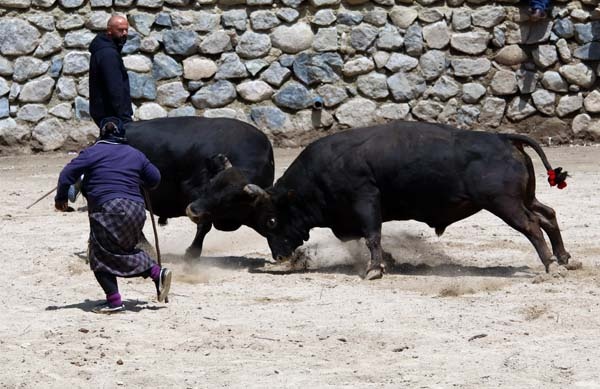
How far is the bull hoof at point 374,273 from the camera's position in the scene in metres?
10.5

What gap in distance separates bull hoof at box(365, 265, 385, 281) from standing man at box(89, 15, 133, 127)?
2.35m

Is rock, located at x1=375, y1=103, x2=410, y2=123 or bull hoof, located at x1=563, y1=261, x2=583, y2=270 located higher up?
bull hoof, located at x1=563, y1=261, x2=583, y2=270

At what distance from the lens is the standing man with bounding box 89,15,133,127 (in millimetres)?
11156

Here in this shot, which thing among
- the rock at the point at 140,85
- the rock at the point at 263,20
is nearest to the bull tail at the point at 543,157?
the rock at the point at 263,20

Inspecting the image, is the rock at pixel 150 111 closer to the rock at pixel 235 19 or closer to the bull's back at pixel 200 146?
the rock at pixel 235 19

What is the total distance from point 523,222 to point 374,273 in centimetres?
114

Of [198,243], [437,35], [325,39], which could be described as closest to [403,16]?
[437,35]

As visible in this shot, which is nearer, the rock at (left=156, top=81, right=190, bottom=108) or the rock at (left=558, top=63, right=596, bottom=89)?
the rock at (left=156, top=81, right=190, bottom=108)

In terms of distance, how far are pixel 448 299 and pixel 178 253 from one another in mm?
3186

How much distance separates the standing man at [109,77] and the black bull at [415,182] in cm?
135

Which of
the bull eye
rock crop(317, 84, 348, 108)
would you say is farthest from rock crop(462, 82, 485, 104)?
the bull eye

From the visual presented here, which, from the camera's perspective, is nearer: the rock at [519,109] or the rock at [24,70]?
the rock at [24,70]

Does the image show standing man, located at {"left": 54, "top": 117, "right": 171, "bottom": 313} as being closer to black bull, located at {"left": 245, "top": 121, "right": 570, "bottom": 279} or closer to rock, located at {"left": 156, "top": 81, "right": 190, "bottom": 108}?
black bull, located at {"left": 245, "top": 121, "right": 570, "bottom": 279}

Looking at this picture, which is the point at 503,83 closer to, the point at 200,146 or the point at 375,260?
the point at 200,146
